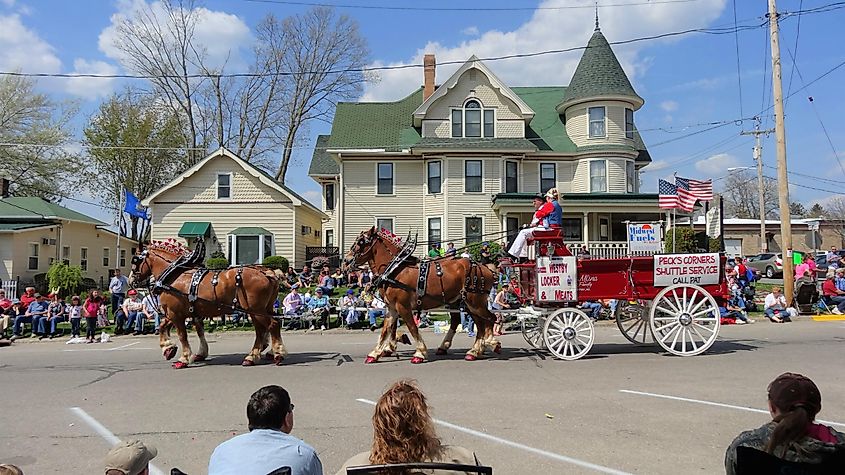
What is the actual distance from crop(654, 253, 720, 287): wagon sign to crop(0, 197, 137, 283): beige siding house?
27.6m

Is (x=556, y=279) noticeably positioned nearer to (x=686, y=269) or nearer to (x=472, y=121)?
(x=686, y=269)

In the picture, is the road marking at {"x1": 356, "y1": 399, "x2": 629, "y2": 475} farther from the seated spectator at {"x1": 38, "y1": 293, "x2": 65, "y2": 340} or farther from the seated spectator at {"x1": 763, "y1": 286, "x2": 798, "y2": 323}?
the seated spectator at {"x1": 763, "y1": 286, "x2": 798, "y2": 323}

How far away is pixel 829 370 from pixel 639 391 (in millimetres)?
4066

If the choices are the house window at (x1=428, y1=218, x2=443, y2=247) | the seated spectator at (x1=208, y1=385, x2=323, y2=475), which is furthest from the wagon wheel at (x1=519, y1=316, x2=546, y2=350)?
the house window at (x1=428, y1=218, x2=443, y2=247)

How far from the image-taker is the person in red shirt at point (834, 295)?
21.1 meters

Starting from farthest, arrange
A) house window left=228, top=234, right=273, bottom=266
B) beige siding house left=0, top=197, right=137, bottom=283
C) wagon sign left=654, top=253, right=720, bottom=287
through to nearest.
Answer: beige siding house left=0, top=197, right=137, bottom=283 → house window left=228, top=234, right=273, bottom=266 → wagon sign left=654, top=253, right=720, bottom=287

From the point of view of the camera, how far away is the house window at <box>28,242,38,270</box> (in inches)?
1361

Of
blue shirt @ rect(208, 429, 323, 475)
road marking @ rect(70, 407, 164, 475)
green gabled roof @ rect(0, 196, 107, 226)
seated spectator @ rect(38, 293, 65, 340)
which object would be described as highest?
green gabled roof @ rect(0, 196, 107, 226)

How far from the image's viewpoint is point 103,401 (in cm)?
904

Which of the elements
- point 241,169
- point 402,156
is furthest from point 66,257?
point 402,156

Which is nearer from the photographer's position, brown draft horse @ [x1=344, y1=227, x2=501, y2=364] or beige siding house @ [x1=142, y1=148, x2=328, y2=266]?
brown draft horse @ [x1=344, y1=227, x2=501, y2=364]

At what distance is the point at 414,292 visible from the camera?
1211 centimetres

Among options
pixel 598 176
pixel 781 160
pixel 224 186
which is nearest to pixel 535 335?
pixel 781 160

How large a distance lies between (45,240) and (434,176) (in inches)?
868
